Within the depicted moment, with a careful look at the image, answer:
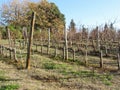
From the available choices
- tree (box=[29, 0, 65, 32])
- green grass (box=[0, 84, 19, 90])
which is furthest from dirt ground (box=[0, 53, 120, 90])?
tree (box=[29, 0, 65, 32])

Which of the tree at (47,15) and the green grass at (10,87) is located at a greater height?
the tree at (47,15)

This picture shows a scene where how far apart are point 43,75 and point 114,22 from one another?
16.1 m

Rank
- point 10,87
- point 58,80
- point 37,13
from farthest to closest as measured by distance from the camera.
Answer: point 37,13, point 58,80, point 10,87

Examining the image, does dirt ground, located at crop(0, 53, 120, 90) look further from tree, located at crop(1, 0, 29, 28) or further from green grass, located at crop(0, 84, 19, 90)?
tree, located at crop(1, 0, 29, 28)

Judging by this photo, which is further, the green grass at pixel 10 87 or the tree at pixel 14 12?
the tree at pixel 14 12

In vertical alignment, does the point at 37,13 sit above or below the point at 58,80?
above

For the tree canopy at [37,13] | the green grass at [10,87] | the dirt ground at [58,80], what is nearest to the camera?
the green grass at [10,87]

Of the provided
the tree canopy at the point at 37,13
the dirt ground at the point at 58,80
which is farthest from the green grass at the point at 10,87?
the tree canopy at the point at 37,13

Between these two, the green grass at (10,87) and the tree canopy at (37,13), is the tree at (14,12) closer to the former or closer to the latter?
the tree canopy at (37,13)

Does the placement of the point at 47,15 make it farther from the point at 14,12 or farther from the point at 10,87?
the point at 10,87

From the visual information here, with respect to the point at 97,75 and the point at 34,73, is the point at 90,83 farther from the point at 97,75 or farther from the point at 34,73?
the point at 34,73

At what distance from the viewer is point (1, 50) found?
21.7 m

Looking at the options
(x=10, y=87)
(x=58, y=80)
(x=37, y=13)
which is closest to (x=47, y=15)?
(x=37, y=13)

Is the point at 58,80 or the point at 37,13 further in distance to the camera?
the point at 37,13
